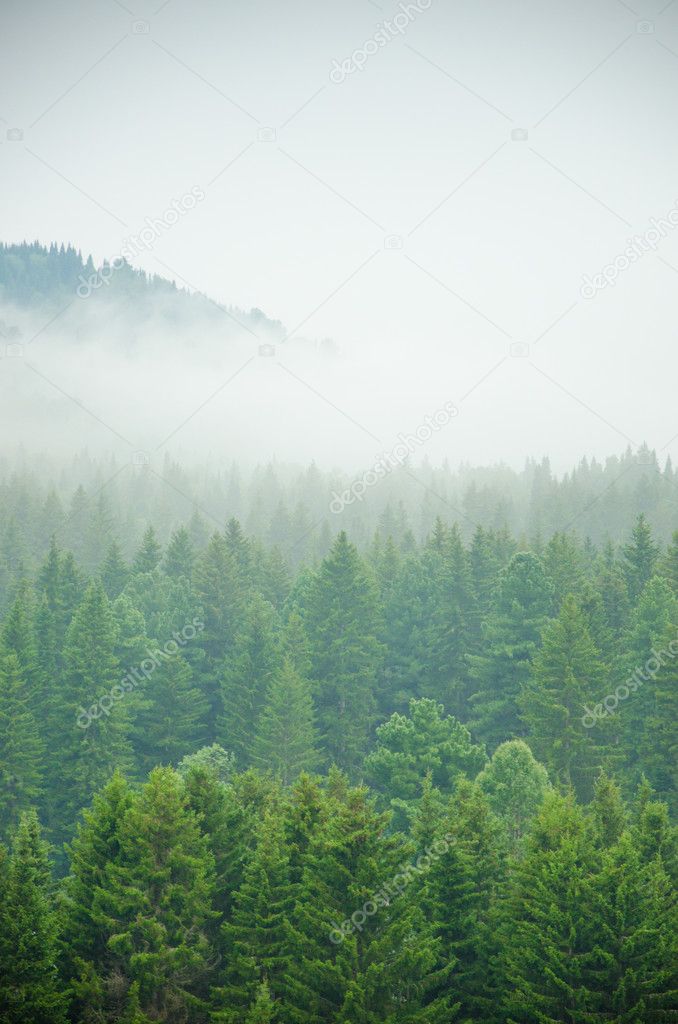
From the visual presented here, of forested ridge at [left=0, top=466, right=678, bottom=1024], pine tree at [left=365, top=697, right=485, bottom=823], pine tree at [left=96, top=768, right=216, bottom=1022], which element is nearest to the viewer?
forested ridge at [left=0, top=466, right=678, bottom=1024]

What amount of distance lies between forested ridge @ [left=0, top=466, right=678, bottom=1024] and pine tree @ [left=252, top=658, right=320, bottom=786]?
18 centimetres

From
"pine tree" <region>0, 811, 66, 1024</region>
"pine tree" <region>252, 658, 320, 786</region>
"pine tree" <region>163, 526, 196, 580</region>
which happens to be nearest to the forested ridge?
"pine tree" <region>0, 811, 66, 1024</region>

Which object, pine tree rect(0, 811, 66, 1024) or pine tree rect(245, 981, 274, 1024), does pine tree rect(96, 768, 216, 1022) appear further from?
pine tree rect(245, 981, 274, 1024)

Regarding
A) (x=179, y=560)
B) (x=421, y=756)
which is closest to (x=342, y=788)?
(x=421, y=756)

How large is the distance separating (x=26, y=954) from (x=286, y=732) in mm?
26347

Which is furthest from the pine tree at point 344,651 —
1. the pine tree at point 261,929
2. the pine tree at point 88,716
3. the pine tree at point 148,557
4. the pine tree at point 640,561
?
the pine tree at point 261,929

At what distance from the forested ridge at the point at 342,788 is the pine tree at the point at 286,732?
176mm

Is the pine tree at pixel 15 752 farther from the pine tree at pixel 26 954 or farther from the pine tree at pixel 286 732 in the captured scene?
the pine tree at pixel 26 954

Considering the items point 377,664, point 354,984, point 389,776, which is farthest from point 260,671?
point 354,984

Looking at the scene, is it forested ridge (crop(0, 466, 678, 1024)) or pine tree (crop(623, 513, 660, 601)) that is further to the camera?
pine tree (crop(623, 513, 660, 601))

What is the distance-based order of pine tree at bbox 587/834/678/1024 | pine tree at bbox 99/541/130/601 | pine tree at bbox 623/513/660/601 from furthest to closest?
pine tree at bbox 99/541/130/601 < pine tree at bbox 623/513/660/601 < pine tree at bbox 587/834/678/1024

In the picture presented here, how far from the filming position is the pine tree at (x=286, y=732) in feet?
154

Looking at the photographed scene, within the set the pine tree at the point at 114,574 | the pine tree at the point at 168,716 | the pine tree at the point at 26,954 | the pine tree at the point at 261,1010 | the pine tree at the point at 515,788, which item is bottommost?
the pine tree at the point at 261,1010

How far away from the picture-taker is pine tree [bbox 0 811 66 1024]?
70.6 ft
